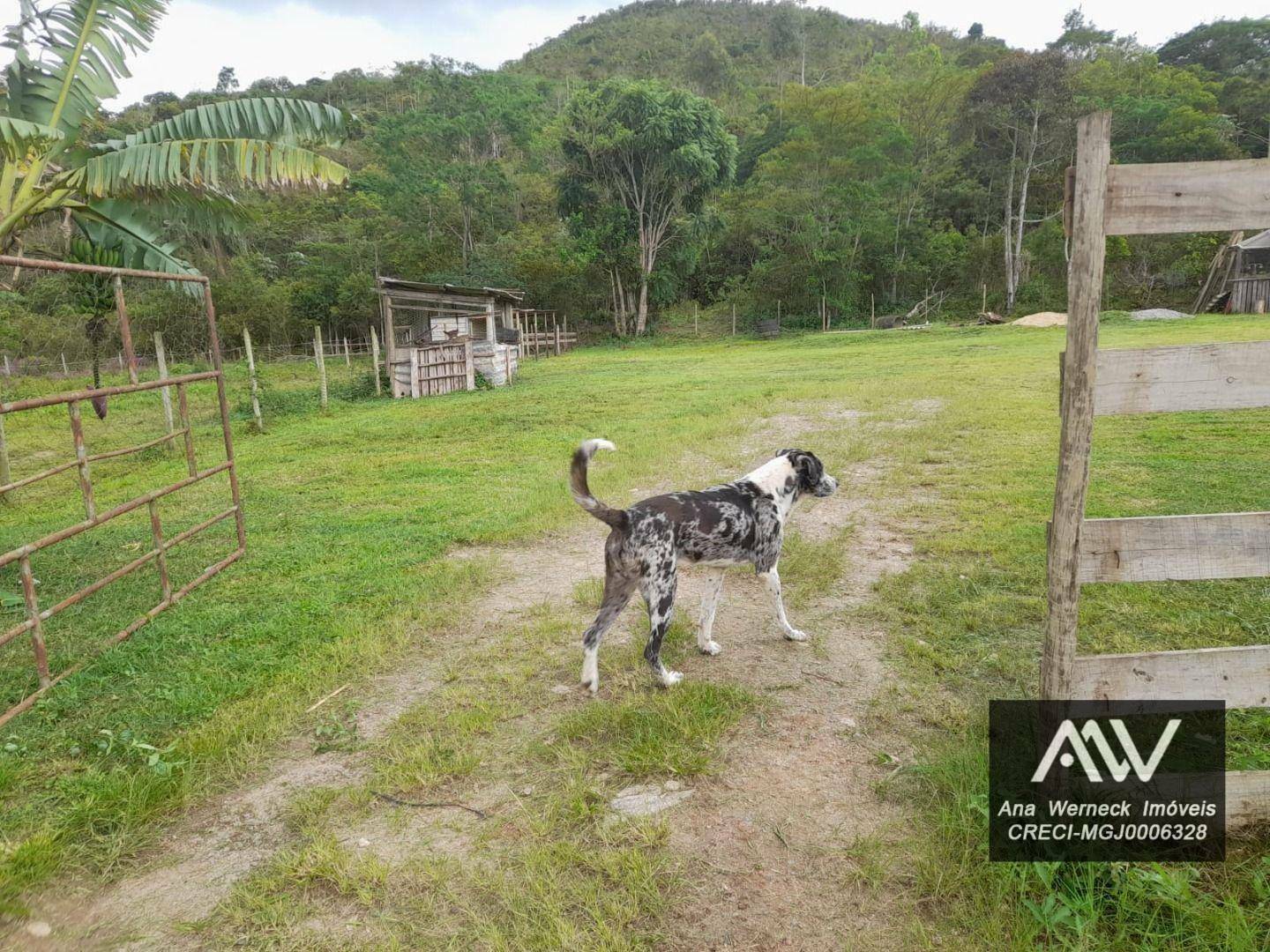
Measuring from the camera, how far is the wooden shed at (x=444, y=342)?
20.4 meters

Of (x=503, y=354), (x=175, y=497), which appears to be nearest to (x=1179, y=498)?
(x=175, y=497)

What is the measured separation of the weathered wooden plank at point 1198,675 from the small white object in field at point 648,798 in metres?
1.75

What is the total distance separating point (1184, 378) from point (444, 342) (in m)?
21.0

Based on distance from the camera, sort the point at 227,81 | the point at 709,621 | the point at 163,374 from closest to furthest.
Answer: the point at 709,621
the point at 163,374
the point at 227,81

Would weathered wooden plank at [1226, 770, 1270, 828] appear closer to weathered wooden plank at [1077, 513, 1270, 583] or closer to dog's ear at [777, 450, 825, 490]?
weathered wooden plank at [1077, 513, 1270, 583]

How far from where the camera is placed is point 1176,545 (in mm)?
2502

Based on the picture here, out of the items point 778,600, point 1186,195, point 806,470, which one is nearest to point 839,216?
point 806,470

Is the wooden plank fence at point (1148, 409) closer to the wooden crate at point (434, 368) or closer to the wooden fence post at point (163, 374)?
the wooden fence post at point (163, 374)

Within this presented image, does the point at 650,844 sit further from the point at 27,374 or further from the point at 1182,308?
the point at 1182,308

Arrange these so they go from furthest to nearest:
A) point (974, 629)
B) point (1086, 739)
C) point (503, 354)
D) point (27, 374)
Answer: point (27, 374) → point (503, 354) → point (974, 629) → point (1086, 739)

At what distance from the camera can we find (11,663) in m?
4.72

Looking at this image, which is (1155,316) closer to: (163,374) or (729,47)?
(163,374)

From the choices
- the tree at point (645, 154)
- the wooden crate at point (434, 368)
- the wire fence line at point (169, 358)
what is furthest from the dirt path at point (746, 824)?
the tree at point (645, 154)

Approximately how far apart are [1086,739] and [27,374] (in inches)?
1414
